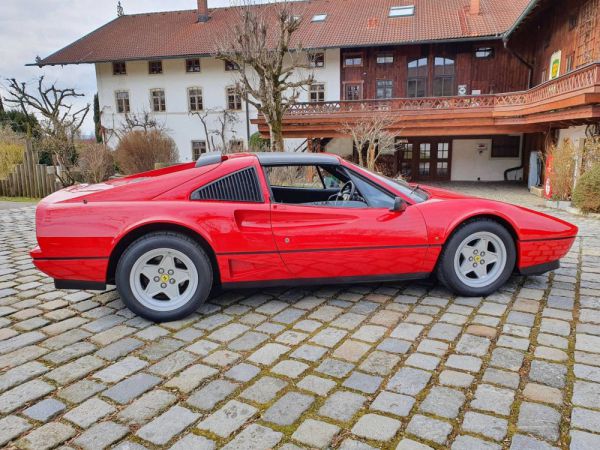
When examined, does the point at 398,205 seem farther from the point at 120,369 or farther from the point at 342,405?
the point at 120,369

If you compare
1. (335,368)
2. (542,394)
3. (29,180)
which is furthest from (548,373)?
(29,180)

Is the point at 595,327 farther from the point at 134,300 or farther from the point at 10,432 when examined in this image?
the point at 10,432

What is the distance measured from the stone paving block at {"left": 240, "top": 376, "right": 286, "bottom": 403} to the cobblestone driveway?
0.04 ft

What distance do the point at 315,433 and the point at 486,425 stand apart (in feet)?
2.86

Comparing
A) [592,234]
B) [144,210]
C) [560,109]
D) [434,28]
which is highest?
[434,28]

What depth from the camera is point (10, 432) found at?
2250mm

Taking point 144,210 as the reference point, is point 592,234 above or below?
below

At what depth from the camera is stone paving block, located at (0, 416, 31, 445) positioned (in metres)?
2.21

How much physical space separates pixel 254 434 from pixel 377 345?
1.24 m

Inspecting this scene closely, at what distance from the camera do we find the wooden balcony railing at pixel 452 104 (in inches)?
563

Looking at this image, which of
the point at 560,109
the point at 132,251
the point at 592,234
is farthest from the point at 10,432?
the point at 560,109

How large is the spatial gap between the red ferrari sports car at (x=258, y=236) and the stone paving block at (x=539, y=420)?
5.65 feet

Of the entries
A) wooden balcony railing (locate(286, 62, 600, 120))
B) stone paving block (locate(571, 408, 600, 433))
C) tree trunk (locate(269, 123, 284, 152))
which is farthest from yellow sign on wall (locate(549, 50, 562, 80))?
stone paving block (locate(571, 408, 600, 433))

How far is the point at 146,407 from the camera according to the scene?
8.05 feet
